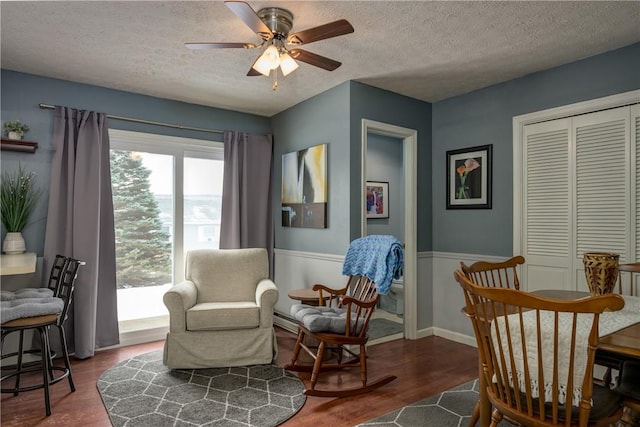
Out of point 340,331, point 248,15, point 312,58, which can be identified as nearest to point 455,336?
point 340,331

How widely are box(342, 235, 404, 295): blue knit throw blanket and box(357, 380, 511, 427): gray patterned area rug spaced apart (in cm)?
78

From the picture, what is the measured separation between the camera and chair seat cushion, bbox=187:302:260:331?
3016 millimetres

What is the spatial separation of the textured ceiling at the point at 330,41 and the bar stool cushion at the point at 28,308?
1.82 metres

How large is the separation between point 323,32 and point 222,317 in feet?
7.15

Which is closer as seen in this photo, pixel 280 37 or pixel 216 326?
pixel 280 37

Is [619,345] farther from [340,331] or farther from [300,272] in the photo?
[300,272]

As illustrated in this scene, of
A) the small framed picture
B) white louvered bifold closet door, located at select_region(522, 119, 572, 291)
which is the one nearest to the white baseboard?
white louvered bifold closet door, located at select_region(522, 119, 572, 291)

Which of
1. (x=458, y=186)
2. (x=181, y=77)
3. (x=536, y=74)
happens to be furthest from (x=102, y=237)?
(x=536, y=74)

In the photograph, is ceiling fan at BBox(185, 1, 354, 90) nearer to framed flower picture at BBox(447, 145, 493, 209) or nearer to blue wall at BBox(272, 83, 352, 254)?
blue wall at BBox(272, 83, 352, 254)

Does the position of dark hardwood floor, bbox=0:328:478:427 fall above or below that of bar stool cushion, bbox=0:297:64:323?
below

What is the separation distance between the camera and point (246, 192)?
4.41 meters

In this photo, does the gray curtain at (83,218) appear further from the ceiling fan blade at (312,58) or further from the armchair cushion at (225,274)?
the ceiling fan blade at (312,58)

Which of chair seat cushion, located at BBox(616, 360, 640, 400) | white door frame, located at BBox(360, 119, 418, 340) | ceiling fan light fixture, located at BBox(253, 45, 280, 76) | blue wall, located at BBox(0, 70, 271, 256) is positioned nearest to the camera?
chair seat cushion, located at BBox(616, 360, 640, 400)

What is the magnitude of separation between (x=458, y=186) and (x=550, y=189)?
879mm
